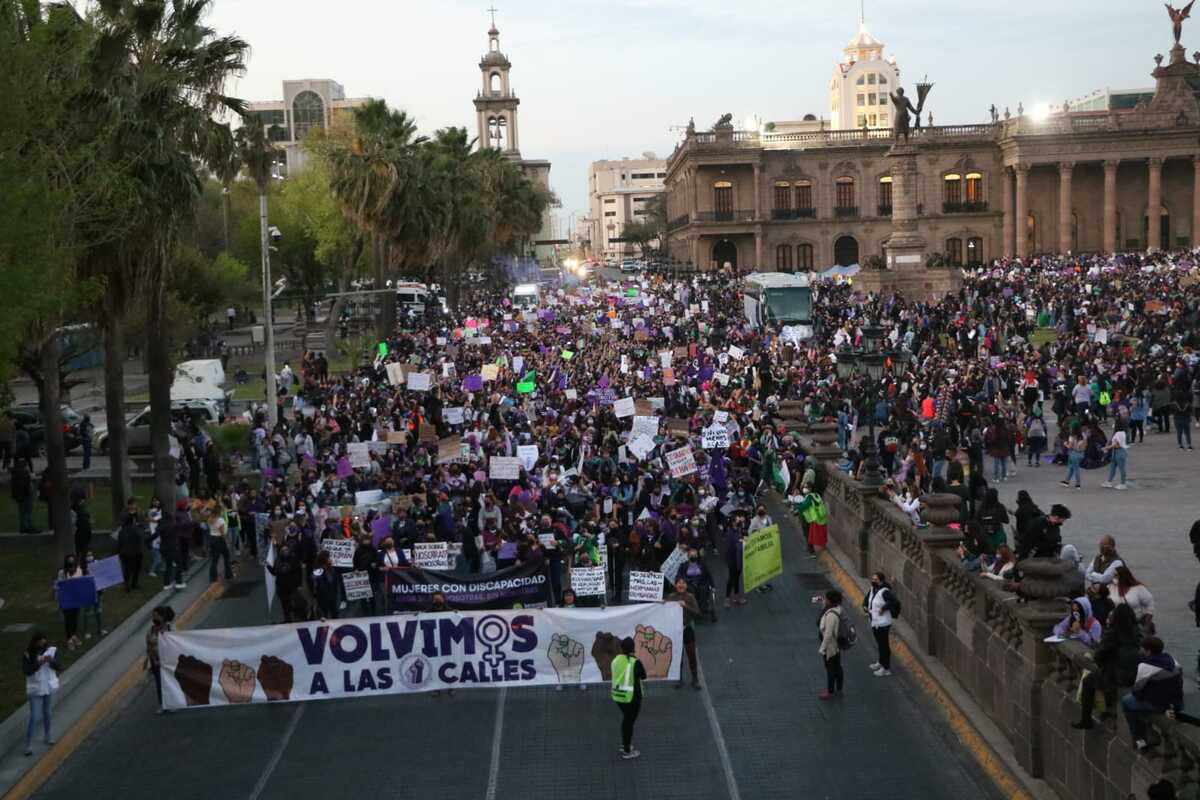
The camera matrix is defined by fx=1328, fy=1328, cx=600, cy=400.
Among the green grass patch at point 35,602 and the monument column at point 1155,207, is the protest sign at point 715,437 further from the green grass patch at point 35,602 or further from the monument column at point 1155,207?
the monument column at point 1155,207

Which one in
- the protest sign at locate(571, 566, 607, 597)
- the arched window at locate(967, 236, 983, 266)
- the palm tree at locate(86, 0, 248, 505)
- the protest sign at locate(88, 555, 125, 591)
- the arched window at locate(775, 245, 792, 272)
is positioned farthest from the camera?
the arched window at locate(775, 245, 792, 272)

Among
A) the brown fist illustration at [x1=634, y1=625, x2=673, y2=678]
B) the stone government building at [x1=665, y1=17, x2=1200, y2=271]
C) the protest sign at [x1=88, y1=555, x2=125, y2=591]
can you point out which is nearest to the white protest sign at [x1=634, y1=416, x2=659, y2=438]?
the brown fist illustration at [x1=634, y1=625, x2=673, y2=678]

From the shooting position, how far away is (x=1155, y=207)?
82.6 meters

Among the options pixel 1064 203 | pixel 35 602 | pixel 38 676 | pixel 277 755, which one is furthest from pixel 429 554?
pixel 1064 203

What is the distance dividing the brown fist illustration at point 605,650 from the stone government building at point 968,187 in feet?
242

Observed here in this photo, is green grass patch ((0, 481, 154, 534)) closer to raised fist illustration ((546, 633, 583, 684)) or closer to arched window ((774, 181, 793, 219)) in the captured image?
raised fist illustration ((546, 633, 583, 684))

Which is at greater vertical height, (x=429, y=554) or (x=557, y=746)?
(x=429, y=554)

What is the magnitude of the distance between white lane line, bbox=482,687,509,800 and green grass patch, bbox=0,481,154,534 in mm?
13033

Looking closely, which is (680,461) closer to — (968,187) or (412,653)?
(412,653)

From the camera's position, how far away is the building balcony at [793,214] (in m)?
96.4

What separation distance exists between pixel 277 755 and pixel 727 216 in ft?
280

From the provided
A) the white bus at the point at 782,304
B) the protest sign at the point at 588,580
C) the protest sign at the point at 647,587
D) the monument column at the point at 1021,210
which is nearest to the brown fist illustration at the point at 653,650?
the protest sign at the point at 647,587

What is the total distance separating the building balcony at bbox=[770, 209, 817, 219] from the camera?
9644 cm

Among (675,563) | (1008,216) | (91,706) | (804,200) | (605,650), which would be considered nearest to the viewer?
(605,650)
